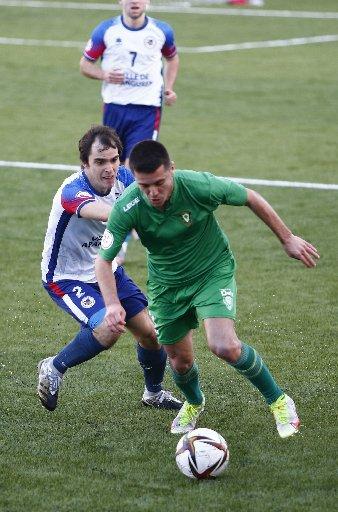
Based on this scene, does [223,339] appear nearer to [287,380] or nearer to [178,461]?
[178,461]

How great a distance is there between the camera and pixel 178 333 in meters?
7.57

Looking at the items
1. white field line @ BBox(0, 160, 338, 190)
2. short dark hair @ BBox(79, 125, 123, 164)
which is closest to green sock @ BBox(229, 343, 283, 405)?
short dark hair @ BBox(79, 125, 123, 164)

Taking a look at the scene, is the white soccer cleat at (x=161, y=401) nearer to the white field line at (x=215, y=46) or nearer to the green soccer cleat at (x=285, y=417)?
the green soccer cleat at (x=285, y=417)

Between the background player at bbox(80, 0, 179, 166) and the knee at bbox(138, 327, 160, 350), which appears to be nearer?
the knee at bbox(138, 327, 160, 350)

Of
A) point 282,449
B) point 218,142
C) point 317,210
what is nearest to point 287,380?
point 282,449

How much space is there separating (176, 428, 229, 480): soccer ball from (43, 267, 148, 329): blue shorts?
1.26 m

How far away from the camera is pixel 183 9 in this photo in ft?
109

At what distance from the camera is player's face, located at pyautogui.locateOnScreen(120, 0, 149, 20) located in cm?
1277

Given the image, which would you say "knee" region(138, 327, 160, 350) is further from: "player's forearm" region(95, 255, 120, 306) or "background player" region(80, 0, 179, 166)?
"background player" region(80, 0, 179, 166)

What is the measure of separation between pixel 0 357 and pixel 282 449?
2.91m

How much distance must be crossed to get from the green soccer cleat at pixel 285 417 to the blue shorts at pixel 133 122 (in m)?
5.98

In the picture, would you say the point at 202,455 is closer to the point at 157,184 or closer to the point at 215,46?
the point at 157,184

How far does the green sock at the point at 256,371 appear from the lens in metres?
7.33

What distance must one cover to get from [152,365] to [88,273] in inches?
32.5
